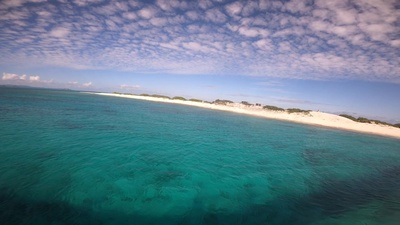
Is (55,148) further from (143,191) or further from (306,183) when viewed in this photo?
(306,183)

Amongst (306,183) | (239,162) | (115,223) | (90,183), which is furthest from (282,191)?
(90,183)

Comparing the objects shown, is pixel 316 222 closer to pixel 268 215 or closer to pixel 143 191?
pixel 268 215

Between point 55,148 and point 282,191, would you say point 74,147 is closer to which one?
point 55,148

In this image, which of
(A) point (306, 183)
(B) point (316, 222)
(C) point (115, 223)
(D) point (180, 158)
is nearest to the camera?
(C) point (115, 223)

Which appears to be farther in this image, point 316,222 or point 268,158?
point 268,158

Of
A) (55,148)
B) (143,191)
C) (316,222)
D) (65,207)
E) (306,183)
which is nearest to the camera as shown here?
(65,207)

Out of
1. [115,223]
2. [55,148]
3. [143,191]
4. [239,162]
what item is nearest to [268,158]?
[239,162]

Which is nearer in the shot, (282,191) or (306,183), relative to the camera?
(282,191)

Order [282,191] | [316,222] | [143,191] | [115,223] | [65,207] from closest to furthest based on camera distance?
[115,223] → [65,207] → [316,222] → [143,191] → [282,191]

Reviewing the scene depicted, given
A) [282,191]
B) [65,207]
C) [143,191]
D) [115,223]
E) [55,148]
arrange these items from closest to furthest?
[115,223] < [65,207] < [143,191] < [282,191] < [55,148]
